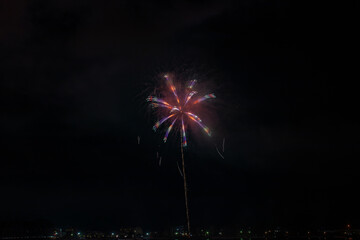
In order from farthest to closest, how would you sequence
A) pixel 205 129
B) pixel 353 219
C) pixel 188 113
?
pixel 353 219 → pixel 188 113 → pixel 205 129

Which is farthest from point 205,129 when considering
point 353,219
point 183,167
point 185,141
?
point 353,219

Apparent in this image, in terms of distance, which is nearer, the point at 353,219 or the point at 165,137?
the point at 165,137

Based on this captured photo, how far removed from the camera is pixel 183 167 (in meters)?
37.8

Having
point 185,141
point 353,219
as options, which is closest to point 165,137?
point 185,141

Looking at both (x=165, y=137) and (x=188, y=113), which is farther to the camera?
(x=188, y=113)

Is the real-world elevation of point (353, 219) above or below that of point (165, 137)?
below

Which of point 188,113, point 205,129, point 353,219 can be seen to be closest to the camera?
point 205,129

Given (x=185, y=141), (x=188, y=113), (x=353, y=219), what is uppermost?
(x=188, y=113)

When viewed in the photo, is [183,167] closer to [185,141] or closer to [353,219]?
[185,141]

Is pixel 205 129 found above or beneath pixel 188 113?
beneath

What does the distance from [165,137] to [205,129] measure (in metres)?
4.20

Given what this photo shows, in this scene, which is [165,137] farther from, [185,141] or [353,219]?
[353,219]

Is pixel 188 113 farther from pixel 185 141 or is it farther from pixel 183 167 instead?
pixel 183 167

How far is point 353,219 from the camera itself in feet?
639
